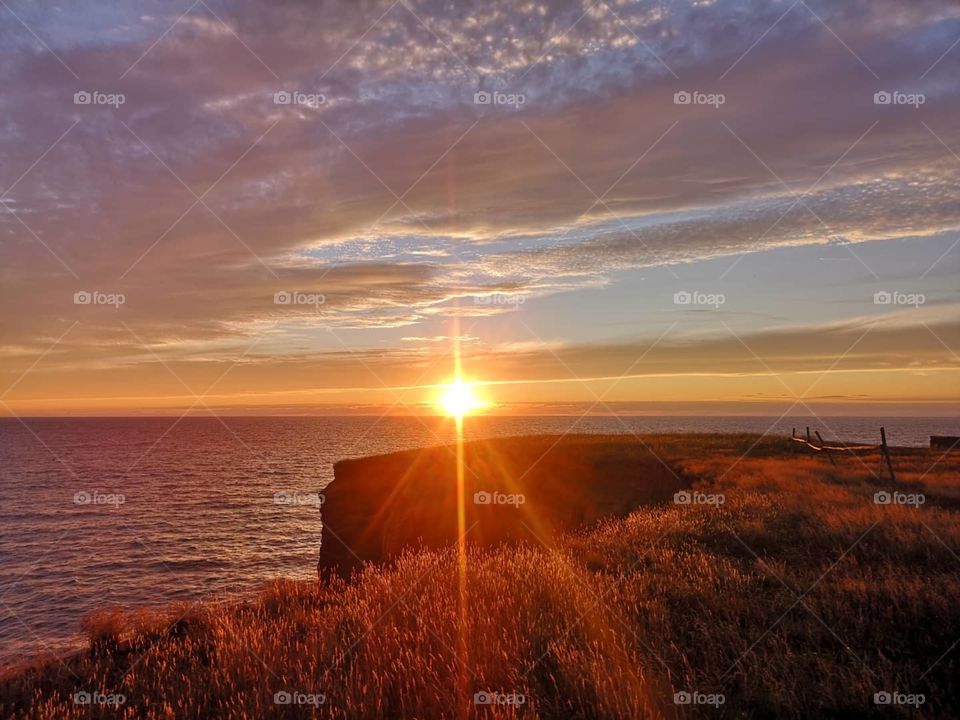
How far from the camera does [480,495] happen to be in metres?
19.8

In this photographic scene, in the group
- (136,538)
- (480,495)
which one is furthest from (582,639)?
(136,538)

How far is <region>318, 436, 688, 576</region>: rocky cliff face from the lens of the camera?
19.3 m

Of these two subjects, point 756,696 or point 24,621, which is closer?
point 756,696

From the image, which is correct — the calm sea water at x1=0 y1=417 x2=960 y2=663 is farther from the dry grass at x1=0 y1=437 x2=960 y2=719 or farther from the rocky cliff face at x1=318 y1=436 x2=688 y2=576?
the rocky cliff face at x1=318 y1=436 x2=688 y2=576

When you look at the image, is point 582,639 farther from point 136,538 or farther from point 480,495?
A: point 136,538

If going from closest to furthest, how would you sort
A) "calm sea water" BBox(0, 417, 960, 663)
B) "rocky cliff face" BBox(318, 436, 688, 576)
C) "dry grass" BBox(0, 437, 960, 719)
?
"dry grass" BBox(0, 437, 960, 719) < "rocky cliff face" BBox(318, 436, 688, 576) < "calm sea water" BBox(0, 417, 960, 663)

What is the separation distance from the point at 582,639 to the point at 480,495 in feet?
45.2

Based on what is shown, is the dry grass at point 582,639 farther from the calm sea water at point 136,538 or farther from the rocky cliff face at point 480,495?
the rocky cliff face at point 480,495

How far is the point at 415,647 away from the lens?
6277 mm

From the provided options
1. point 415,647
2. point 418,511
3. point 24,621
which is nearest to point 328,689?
point 415,647

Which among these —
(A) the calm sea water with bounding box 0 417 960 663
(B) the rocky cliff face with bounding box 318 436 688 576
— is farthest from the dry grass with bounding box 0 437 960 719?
(B) the rocky cliff face with bounding box 318 436 688 576

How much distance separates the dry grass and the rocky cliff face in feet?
28.0

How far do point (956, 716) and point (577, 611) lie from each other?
11.6 ft

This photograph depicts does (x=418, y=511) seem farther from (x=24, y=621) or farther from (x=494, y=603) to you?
(x=24, y=621)
